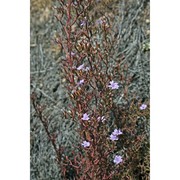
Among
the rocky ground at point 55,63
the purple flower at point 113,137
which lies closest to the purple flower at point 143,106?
the rocky ground at point 55,63

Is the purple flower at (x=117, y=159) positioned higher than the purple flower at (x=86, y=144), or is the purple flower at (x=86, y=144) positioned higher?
the purple flower at (x=86, y=144)

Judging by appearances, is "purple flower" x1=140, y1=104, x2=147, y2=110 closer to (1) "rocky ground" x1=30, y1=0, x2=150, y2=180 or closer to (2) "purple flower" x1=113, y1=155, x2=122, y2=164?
(1) "rocky ground" x1=30, y1=0, x2=150, y2=180

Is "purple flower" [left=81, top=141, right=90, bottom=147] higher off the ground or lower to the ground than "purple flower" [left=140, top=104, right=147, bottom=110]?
lower

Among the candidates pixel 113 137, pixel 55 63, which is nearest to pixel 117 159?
pixel 113 137

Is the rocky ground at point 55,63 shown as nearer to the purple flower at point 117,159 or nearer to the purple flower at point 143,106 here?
the purple flower at point 143,106

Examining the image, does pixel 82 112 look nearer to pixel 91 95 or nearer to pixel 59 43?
pixel 91 95

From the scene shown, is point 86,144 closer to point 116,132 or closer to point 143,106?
point 116,132

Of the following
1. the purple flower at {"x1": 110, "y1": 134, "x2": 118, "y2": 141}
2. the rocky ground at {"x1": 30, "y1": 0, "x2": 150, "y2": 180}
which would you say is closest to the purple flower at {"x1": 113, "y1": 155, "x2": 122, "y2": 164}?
the purple flower at {"x1": 110, "y1": 134, "x2": 118, "y2": 141}
